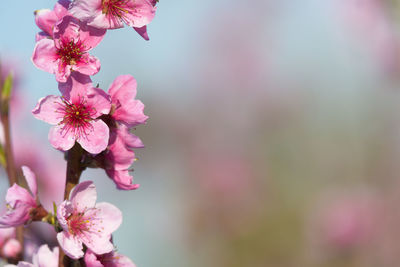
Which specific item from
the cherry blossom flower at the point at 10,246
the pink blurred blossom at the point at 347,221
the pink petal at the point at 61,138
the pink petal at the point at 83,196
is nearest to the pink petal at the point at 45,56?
the pink petal at the point at 61,138

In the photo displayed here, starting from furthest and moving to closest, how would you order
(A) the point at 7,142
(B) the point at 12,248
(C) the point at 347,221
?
(C) the point at 347,221, (A) the point at 7,142, (B) the point at 12,248

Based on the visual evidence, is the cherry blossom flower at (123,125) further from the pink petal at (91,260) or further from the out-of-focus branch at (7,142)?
the out-of-focus branch at (7,142)

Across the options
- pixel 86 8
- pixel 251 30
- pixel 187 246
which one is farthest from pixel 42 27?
pixel 251 30

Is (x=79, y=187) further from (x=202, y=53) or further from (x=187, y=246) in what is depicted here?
(x=202, y=53)

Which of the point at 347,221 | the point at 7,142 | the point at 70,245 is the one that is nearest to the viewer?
the point at 70,245

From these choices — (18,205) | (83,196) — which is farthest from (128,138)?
(18,205)

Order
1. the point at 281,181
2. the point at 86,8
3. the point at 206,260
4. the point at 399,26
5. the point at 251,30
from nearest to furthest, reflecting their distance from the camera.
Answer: the point at 86,8, the point at 399,26, the point at 206,260, the point at 281,181, the point at 251,30

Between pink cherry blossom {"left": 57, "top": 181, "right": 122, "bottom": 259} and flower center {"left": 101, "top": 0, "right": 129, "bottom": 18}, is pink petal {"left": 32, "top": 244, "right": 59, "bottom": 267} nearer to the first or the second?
pink cherry blossom {"left": 57, "top": 181, "right": 122, "bottom": 259}

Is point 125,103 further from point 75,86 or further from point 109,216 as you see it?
point 109,216

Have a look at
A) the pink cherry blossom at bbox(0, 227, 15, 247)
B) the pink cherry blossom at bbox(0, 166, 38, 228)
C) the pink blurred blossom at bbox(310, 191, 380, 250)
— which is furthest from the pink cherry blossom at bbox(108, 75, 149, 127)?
the pink blurred blossom at bbox(310, 191, 380, 250)
